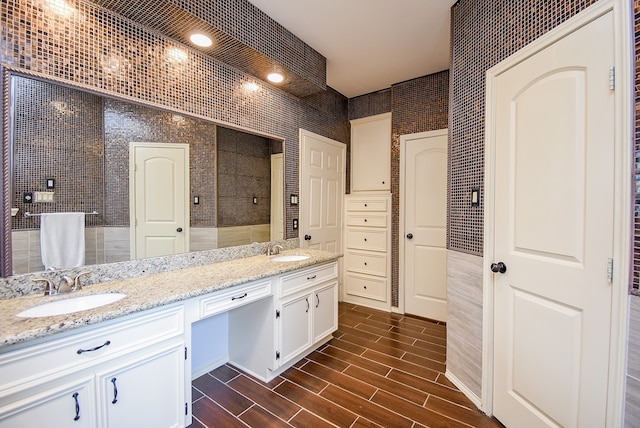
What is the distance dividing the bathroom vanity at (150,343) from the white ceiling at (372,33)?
1.93 metres

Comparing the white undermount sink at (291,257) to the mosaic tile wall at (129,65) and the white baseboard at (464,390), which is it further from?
the white baseboard at (464,390)

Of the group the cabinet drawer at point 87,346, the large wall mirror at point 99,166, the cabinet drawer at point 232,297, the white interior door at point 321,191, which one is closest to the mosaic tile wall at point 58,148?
the large wall mirror at point 99,166

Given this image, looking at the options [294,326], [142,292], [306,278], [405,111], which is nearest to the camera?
[142,292]


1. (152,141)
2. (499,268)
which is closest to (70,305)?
(152,141)

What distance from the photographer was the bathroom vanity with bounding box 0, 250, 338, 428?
3.42 feet

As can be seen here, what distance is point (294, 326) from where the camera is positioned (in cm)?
224

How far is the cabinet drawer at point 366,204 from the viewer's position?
11.7 ft

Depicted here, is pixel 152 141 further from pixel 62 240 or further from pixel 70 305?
pixel 70 305

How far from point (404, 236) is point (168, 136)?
266 cm

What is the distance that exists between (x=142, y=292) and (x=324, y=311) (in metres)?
1.53

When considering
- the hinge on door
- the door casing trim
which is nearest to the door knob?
the door casing trim

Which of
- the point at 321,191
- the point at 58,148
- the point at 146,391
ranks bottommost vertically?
the point at 146,391

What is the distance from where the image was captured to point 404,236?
3430mm

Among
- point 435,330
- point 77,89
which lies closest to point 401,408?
point 435,330
